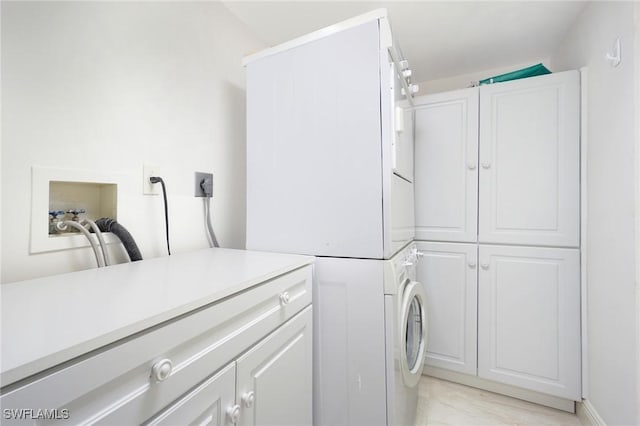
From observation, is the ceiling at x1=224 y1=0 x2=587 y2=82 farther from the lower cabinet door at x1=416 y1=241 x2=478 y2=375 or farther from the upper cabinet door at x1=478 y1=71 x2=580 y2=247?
the lower cabinet door at x1=416 y1=241 x2=478 y2=375

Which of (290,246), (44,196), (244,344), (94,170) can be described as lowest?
(244,344)

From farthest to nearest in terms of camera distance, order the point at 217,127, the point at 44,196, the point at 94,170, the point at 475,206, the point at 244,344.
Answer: the point at 475,206
the point at 217,127
the point at 94,170
the point at 44,196
the point at 244,344

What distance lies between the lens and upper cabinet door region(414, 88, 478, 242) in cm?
188

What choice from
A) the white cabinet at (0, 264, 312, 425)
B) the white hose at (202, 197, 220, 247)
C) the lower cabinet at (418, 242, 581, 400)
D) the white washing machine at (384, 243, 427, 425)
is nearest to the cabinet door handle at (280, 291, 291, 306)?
the white cabinet at (0, 264, 312, 425)

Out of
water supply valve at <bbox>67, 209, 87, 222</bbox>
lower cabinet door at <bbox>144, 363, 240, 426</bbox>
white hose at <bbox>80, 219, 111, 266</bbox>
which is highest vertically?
water supply valve at <bbox>67, 209, 87, 222</bbox>

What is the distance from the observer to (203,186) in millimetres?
1416

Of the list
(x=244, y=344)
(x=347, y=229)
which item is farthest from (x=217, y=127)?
(x=244, y=344)

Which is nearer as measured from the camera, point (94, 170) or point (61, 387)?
point (61, 387)

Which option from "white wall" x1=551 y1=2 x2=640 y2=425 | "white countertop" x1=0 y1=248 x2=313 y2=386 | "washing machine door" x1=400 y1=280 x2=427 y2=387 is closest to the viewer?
"white countertop" x1=0 y1=248 x2=313 y2=386

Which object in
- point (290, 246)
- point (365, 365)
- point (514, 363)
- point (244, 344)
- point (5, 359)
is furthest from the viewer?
point (514, 363)

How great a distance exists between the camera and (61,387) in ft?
1.29

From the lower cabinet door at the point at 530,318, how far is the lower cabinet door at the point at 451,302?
0.05 m

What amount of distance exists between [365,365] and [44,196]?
4.10 feet

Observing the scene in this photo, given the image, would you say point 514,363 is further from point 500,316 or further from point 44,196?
point 44,196
